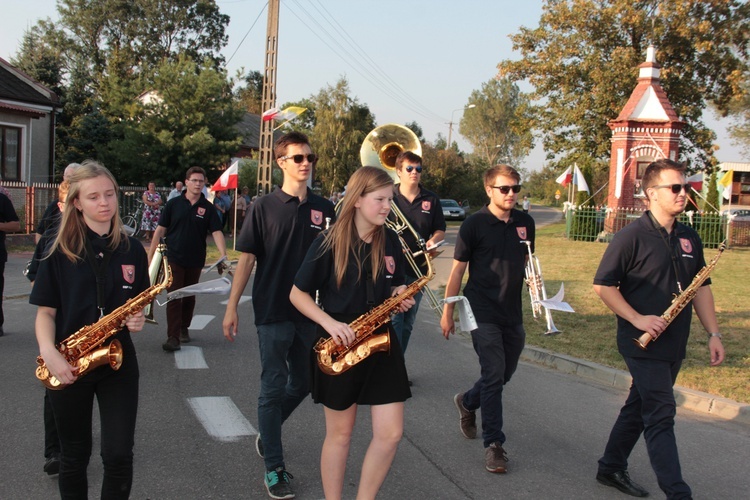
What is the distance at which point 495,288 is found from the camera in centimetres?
477

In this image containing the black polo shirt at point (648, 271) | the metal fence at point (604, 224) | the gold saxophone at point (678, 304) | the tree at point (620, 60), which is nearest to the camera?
the gold saxophone at point (678, 304)

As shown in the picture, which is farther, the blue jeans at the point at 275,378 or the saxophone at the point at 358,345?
the blue jeans at the point at 275,378

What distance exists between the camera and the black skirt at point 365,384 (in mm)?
3324

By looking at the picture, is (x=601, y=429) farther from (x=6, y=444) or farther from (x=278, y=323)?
(x=6, y=444)

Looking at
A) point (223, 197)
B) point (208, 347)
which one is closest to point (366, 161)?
point (208, 347)

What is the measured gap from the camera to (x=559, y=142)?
121ft

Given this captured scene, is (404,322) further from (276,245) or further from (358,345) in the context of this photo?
(358,345)

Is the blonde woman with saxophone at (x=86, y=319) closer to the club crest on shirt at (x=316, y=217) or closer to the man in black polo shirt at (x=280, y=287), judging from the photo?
the man in black polo shirt at (x=280, y=287)

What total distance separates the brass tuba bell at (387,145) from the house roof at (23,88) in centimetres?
2053

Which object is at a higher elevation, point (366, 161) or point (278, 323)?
point (366, 161)

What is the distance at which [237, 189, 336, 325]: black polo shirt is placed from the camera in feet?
13.7

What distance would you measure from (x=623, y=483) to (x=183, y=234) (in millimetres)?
5274

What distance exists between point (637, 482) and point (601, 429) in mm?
1138

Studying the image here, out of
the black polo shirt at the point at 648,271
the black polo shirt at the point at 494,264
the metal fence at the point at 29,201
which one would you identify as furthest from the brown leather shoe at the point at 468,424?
the metal fence at the point at 29,201
